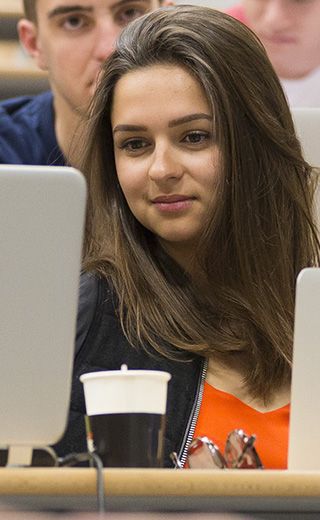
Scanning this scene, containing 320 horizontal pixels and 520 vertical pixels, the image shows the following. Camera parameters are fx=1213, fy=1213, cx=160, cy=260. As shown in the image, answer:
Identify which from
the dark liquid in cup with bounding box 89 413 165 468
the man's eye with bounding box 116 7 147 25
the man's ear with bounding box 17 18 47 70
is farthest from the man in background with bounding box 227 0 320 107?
the dark liquid in cup with bounding box 89 413 165 468

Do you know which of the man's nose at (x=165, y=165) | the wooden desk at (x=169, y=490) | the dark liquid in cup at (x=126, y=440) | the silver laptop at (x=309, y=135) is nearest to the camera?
the wooden desk at (x=169, y=490)

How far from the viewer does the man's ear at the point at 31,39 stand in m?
A: 2.83

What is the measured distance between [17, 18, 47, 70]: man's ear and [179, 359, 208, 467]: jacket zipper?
4.00ft

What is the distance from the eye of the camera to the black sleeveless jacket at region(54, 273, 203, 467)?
1.74 m

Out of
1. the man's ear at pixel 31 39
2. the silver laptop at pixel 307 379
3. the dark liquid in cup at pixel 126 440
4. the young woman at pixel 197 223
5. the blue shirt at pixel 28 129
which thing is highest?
the man's ear at pixel 31 39

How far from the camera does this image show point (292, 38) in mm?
2854

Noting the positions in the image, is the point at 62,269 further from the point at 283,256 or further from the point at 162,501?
the point at 283,256

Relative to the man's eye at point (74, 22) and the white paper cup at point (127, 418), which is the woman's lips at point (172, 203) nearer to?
the white paper cup at point (127, 418)

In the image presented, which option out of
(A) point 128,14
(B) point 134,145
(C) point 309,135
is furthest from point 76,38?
(B) point 134,145

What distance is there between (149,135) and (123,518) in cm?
100

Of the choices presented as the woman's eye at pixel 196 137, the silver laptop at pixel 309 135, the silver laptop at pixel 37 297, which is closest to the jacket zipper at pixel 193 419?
the woman's eye at pixel 196 137

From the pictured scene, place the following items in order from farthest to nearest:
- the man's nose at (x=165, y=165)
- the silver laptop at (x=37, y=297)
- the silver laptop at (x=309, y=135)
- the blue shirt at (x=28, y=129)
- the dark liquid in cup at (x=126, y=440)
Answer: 1. the blue shirt at (x=28, y=129)
2. the silver laptop at (x=309, y=135)
3. the man's nose at (x=165, y=165)
4. the dark liquid in cup at (x=126, y=440)
5. the silver laptop at (x=37, y=297)

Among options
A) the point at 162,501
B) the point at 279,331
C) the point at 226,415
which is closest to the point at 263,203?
the point at 279,331

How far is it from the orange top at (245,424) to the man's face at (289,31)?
3.95ft
